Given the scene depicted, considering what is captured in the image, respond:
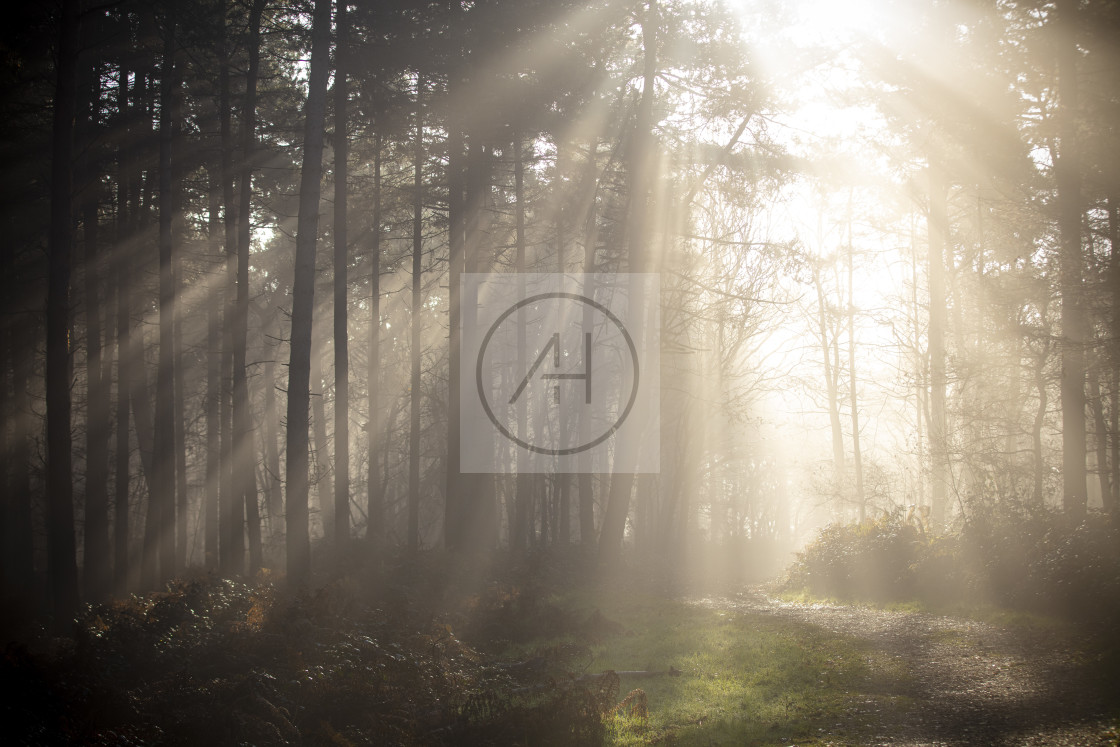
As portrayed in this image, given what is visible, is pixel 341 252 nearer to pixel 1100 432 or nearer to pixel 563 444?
pixel 563 444

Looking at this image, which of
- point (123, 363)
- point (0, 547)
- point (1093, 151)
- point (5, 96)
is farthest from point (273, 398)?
point (1093, 151)

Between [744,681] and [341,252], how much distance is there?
12.6m

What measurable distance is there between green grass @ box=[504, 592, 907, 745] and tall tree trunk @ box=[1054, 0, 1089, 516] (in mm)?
5472

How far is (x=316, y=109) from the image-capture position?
1354 cm

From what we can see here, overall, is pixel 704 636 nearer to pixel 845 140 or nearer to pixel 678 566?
pixel 845 140

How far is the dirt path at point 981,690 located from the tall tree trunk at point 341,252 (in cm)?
1181

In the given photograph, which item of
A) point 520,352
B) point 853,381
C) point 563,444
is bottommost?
point 563,444

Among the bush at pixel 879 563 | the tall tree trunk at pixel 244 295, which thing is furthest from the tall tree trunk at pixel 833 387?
the tall tree trunk at pixel 244 295

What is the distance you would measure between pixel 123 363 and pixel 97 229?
377 centimetres

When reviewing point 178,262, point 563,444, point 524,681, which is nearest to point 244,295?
point 178,262

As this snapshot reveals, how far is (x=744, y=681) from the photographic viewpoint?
876 centimetres

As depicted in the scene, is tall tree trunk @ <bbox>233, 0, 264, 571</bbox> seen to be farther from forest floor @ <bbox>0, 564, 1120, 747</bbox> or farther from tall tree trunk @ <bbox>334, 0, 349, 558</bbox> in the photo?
forest floor @ <bbox>0, 564, 1120, 747</bbox>

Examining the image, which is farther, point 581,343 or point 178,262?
point 581,343

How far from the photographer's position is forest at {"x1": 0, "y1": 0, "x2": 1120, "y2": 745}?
7754mm
